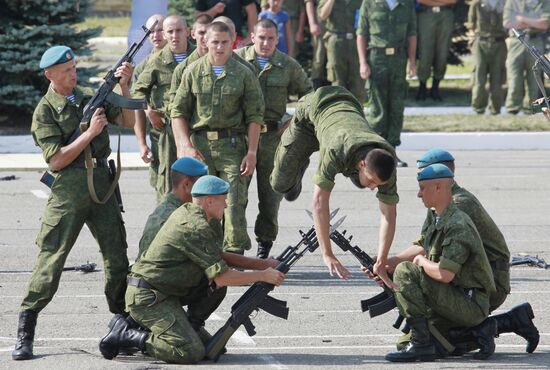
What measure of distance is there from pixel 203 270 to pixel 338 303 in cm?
223

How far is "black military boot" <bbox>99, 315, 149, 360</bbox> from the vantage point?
9305 mm

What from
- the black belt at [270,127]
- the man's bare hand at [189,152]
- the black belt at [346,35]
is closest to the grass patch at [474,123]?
the black belt at [346,35]

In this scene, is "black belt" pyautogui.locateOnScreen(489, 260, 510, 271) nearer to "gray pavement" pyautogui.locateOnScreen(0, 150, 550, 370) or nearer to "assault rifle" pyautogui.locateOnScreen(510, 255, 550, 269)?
"gray pavement" pyautogui.locateOnScreen(0, 150, 550, 370)

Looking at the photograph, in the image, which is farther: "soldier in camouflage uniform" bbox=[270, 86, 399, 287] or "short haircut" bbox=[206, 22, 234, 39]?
"short haircut" bbox=[206, 22, 234, 39]

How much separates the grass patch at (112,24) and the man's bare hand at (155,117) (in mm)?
25733

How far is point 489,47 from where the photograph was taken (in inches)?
865

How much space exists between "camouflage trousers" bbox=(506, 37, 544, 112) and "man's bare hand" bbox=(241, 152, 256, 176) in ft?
34.2

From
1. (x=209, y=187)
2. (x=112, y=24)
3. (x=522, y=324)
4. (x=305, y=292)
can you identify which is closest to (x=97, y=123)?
(x=209, y=187)

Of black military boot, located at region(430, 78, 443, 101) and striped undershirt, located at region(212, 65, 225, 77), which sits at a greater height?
striped undershirt, located at region(212, 65, 225, 77)

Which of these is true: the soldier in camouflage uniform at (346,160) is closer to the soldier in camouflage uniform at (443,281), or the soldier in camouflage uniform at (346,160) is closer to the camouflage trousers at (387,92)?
the soldier in camouflage uniform at (443,281)

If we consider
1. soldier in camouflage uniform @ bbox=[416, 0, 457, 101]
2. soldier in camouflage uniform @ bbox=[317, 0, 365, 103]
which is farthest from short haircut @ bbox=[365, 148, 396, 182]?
soldier in camouflage uniform @ bbox=[416, 0, 457, 101]

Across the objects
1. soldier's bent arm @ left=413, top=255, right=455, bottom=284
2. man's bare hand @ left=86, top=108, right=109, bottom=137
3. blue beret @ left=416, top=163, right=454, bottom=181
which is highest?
man's bare hand @ left=86, top=108, right=109, bottom=137

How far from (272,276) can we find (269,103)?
391cm

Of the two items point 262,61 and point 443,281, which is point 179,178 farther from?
point 262,61
